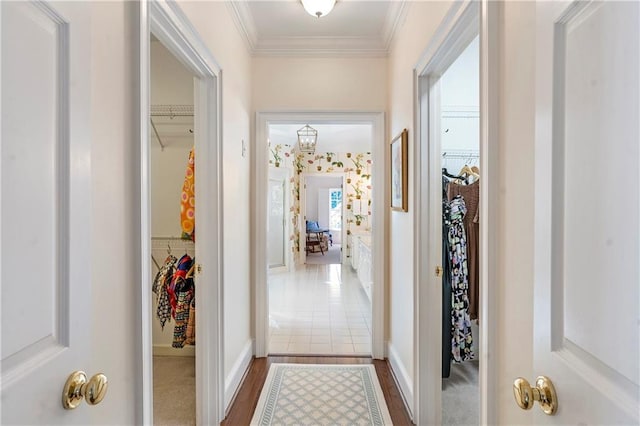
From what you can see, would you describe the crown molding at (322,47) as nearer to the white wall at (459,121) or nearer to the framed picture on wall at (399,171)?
the white wall at (459,121)

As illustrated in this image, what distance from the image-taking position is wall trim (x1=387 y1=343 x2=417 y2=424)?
2.06 metres

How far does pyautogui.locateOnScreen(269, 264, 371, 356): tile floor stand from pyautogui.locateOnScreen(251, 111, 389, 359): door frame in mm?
287

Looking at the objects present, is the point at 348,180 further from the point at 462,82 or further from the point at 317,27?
the point at 317,27

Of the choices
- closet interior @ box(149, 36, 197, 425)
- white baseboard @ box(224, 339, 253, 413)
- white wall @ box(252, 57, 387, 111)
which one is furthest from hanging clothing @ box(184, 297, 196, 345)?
white wall @ box(252, 57, 387, 111)

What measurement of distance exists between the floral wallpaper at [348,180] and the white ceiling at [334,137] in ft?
0.49

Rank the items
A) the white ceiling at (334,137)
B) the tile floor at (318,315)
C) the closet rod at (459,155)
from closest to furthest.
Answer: the closet rod at (459,155)
the tile floor at (318,315)
the white ceiling at (334,137)

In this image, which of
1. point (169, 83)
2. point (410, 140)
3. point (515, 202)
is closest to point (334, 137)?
point (169, 83)

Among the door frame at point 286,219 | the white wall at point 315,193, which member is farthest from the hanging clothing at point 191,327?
the white wall at point 315,193

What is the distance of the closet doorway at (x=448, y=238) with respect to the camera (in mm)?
1697

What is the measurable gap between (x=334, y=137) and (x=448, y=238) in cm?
476

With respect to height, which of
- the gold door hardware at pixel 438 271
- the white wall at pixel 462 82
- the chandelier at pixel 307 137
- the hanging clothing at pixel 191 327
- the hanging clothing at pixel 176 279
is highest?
the chandelier at pixel 307 137

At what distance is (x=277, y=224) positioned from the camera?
6.59m

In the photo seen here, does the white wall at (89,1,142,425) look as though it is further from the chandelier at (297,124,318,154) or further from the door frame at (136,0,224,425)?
the chandelier at (297,124,318,154)

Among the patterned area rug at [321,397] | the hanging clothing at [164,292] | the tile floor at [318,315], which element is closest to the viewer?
the patterned area rug at [321,397]
